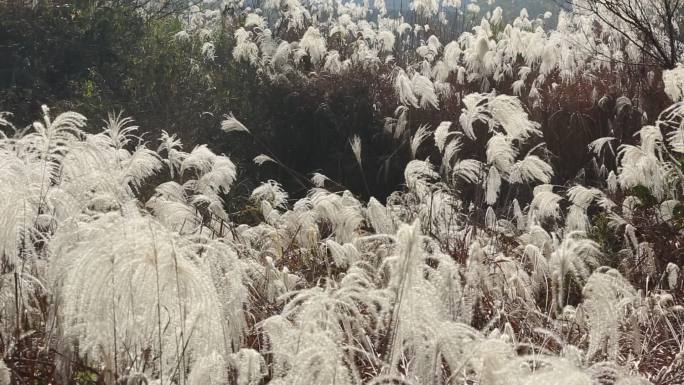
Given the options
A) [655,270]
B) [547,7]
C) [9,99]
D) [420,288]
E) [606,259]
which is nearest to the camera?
[420,288]

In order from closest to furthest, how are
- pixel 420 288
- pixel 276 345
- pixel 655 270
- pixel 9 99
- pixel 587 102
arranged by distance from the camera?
pixel 420 288, pixel 276 345, pixel 655 270, pixel 9 99, pixel 587 102

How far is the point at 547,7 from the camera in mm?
47250

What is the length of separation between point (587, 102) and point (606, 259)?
13.9 ft

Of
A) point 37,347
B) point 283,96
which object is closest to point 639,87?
point 283,96

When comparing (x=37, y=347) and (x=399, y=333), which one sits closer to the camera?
(x=399, y=333)

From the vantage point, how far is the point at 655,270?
4176mm

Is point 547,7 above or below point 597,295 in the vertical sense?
above

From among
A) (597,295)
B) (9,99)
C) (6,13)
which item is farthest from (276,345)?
(6,13)

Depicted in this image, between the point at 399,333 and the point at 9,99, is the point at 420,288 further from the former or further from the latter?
Answer: the point at 9,99

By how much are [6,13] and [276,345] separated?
24.2 ft

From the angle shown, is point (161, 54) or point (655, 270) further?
point (161, 54)

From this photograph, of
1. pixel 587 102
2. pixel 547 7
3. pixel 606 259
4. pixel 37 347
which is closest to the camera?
Result: pixel 37 347

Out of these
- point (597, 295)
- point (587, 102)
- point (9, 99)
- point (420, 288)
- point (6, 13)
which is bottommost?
point (597, 295)

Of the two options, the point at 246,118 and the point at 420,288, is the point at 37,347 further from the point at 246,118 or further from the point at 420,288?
the point at 246,118
